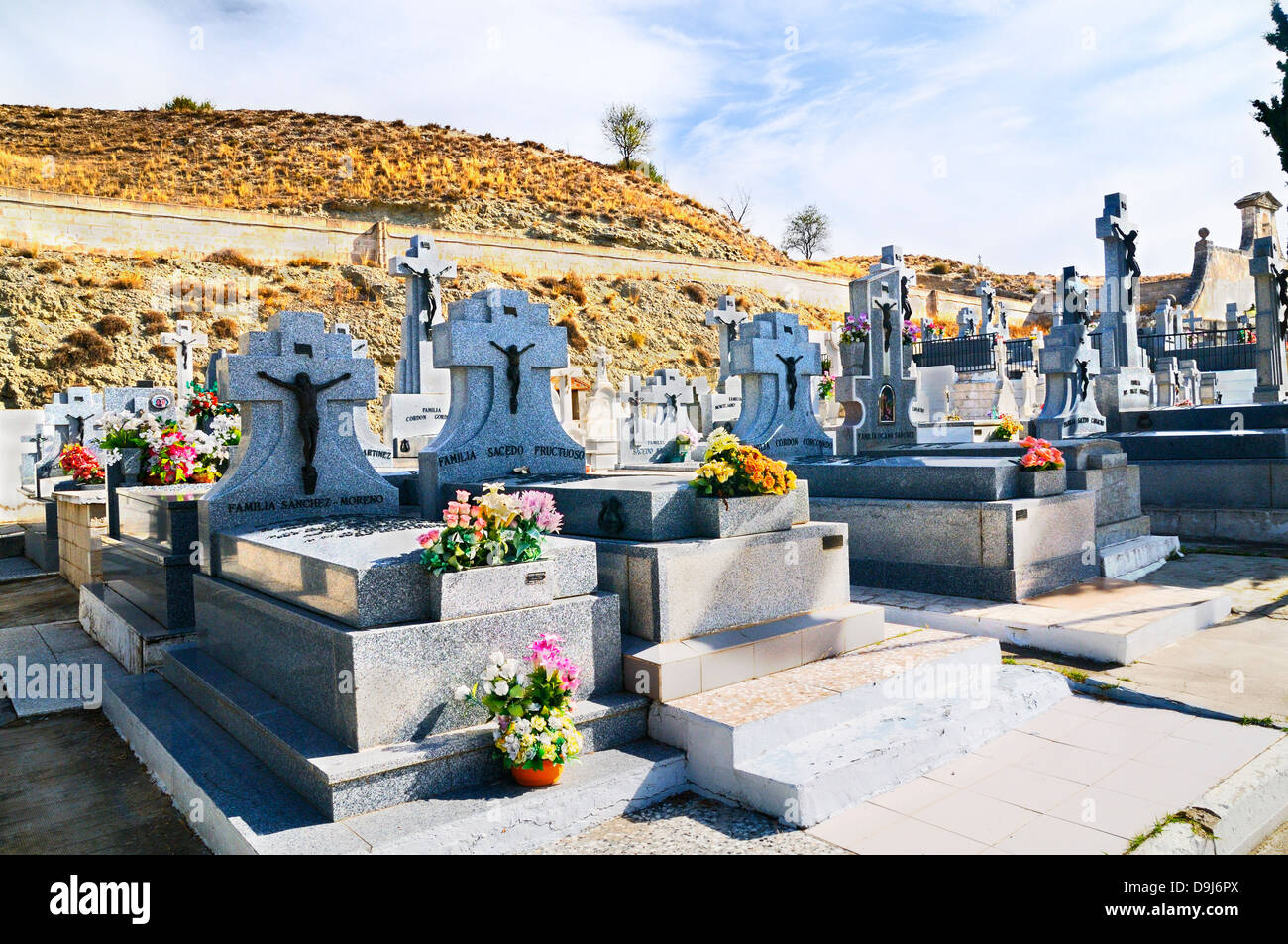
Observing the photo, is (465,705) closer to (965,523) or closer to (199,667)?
(199,667)

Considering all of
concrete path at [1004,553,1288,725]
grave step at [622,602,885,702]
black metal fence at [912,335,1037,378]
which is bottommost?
concrete path at [1004,553,1288,725]

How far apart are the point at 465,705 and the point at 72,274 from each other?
35653mm

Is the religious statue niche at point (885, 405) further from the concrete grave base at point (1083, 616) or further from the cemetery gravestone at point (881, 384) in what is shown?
the concrete grave base at point (1083, 616)

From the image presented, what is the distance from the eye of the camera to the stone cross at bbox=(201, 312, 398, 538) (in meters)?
6.25

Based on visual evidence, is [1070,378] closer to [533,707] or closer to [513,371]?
[513,371]

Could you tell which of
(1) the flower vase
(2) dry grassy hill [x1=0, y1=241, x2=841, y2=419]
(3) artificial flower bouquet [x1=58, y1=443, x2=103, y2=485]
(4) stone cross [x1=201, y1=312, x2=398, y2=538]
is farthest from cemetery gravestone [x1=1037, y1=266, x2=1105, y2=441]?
(2) dry grassy hill [x1=0, y1=241, x2=841, y2=419]

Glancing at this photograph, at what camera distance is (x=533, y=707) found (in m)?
4.01

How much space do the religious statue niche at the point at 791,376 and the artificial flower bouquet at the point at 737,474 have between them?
5.39 metres

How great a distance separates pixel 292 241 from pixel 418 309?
26.9 metres

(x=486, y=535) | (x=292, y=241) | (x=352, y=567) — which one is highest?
(x=292, y=241)

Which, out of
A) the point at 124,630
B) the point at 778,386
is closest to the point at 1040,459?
the point at 778,386

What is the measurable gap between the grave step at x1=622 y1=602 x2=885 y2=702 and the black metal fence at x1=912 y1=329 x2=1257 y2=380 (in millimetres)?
22985

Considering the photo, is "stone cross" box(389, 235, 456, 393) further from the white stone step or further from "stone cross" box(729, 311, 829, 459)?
the white stone step

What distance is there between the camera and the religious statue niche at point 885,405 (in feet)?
43.2
